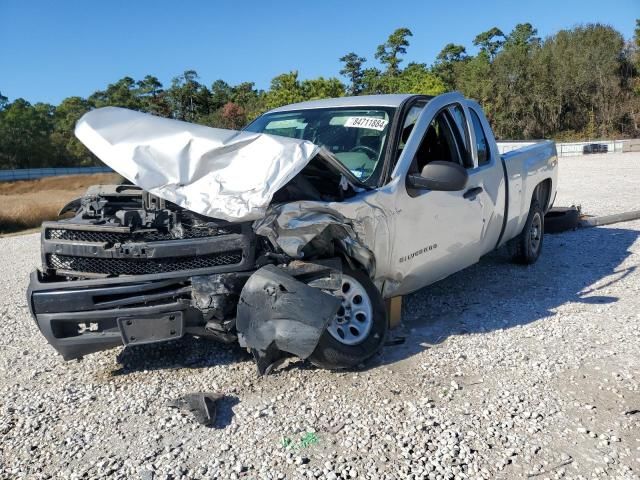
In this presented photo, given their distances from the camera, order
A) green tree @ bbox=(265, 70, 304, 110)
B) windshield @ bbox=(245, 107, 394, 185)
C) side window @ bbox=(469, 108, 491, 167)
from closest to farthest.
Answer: windshield @ bbox=(245, 107, 394, 185), side window @ bbox=(469, 108, 491, 167), green tree @ bbox=(265, 70, 304, 110)

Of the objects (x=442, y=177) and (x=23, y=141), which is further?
(x=23, y=141)

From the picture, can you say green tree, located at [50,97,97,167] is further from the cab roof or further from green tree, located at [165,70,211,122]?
the cab roof

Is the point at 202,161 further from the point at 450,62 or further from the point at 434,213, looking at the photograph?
the point at 450,62

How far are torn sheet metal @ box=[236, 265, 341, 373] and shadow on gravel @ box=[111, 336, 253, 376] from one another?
796mm

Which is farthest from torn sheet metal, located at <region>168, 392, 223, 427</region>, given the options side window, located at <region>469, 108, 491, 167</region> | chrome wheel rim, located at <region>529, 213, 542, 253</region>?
chrome wheel rim, located at <region>529, 213, 542, 253</region>

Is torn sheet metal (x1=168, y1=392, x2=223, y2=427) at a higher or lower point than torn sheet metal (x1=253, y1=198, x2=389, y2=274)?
lower

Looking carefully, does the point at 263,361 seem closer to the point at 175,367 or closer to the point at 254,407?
the point at 254,407

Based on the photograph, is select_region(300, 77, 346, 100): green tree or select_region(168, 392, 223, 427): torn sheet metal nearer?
select_region(168, 392, 223, 427): torn sheet metal

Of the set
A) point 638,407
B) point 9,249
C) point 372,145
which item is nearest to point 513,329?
point 638,407

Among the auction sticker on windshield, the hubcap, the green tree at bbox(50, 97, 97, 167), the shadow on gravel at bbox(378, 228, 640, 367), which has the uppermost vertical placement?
the green tree at bbox(50, 97, 97, 167)

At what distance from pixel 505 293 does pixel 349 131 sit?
93.1 inches

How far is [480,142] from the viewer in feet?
18.2

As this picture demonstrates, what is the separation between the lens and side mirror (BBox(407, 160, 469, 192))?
403 centimetres

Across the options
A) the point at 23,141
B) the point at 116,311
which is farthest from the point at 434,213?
the point at 23,141
